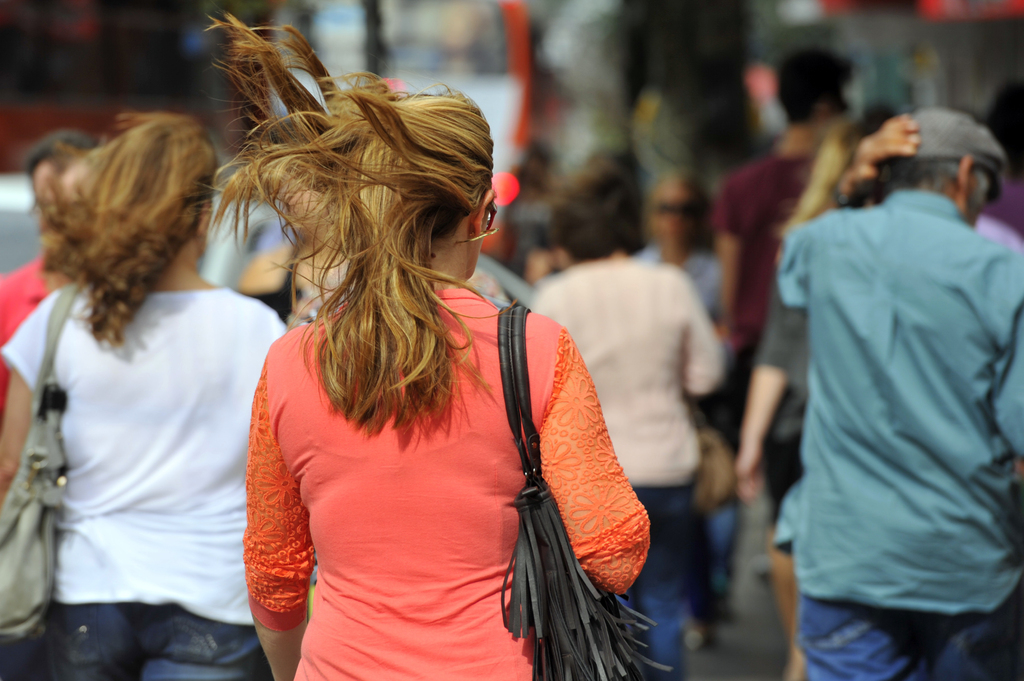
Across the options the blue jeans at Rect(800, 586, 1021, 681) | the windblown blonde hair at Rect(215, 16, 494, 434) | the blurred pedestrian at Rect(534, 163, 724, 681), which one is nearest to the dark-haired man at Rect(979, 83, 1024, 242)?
the blurred pedestrian at Rect(534, 163, 724, 681)

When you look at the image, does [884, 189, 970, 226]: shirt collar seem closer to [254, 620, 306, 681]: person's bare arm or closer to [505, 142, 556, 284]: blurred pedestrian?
[254, 620, 306, 681]: person's bare arm

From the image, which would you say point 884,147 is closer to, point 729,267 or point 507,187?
point 729,267

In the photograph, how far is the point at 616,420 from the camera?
367 centimetres

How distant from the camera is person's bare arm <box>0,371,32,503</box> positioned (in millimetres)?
2438

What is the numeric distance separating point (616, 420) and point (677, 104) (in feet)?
20.7

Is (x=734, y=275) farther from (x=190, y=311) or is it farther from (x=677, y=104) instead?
(x=677, y=104)

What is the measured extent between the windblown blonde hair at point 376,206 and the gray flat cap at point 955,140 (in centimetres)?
140

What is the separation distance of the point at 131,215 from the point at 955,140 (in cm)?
192

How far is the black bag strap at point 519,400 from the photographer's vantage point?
1.60 meters

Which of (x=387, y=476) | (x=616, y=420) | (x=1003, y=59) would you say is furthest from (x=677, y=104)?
(x=387, y=476)

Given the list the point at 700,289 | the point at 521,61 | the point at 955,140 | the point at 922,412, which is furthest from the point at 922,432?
the point at 521,61

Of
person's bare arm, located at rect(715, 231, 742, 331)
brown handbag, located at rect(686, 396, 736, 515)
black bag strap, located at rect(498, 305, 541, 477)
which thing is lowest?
brown handbag, located at rect(686, 396, 736, 515)

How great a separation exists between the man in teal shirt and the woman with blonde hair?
1121mm

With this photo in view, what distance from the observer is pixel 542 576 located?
1.59 m
